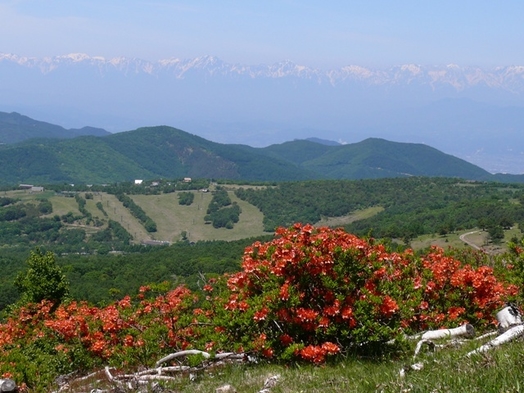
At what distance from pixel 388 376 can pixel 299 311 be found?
2.44 m

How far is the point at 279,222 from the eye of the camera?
160250 millimetres

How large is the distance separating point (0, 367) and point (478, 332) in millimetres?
8622

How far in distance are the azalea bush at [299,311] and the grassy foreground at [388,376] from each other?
A: 386mm

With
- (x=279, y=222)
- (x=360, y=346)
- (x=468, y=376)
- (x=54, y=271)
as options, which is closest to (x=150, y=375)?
(x=360, y=346)

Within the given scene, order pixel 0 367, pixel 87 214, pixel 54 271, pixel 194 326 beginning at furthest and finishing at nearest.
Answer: pixel 87 214 → pixel 54 271 → pixel 194 326 → pixel 0 367

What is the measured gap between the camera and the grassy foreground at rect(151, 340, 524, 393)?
4.74 m

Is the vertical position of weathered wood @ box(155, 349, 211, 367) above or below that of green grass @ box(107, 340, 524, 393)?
below

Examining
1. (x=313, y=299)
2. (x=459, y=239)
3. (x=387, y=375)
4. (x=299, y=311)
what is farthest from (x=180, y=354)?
(x=459, y=239)

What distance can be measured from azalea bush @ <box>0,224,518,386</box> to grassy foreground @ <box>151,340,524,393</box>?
39cm

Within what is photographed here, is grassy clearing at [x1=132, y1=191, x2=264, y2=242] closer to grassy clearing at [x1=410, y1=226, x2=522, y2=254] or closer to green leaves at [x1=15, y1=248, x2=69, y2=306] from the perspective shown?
grassy clearing at [x1=410, y1=226, x2=522, y2=254]

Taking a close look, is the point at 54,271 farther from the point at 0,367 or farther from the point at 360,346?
the point at 360,346

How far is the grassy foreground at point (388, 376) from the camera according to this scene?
474 cm

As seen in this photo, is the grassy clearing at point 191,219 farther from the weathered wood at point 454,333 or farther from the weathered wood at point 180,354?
the weathered wood at point 454,333

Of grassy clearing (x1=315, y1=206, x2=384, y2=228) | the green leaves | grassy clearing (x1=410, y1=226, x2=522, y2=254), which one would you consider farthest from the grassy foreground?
grassy clearing (x1=315, y1=206, x2=384, y2=228)
